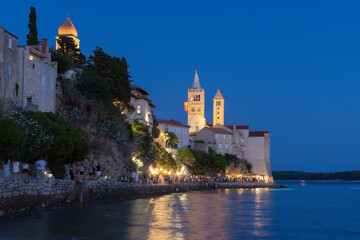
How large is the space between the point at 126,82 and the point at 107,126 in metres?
12.1

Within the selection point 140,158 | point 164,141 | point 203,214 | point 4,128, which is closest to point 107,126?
point 140,158

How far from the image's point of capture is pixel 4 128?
23500 millimetres

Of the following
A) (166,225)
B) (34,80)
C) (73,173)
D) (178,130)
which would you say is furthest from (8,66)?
(178,130)

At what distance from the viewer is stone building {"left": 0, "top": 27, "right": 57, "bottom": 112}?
107 ft

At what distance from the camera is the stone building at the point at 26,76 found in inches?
1287

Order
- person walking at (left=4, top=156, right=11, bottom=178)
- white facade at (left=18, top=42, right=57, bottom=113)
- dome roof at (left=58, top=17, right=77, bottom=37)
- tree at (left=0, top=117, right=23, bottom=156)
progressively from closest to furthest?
tree at (left=0, top=117, right=23, bottom=156) → person walking at (left=4, top=156, right=11, bottom=178) → white facade at (left=18, top=42, right=57, bottom=113) → dome roof at (left=58, top=17, right=77, bottom=37)

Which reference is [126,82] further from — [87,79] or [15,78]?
[15,78]

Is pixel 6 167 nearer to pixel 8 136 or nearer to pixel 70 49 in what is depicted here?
pixel 8 136

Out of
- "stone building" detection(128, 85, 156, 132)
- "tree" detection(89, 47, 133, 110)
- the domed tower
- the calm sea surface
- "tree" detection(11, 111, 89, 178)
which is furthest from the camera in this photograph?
the domed tower

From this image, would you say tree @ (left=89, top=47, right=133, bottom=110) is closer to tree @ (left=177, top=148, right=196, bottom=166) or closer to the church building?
tree @ (left=177, top=148, right=196, bottom=166)

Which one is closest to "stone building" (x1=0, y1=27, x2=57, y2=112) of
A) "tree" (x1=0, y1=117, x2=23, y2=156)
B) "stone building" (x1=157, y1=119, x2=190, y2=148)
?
"tree" (x1=0, y1=117, x2=23, y2=156)

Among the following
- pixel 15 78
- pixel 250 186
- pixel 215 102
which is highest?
pixel 215 102

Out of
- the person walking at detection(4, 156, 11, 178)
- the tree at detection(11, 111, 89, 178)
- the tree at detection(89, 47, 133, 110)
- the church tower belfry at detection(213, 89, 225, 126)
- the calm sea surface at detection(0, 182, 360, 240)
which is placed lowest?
the calm sea surface at detection(0, 182, 360, 240)

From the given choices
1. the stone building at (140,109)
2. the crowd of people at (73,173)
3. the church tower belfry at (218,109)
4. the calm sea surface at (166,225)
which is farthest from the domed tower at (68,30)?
the church tower belfry at (218,109)
